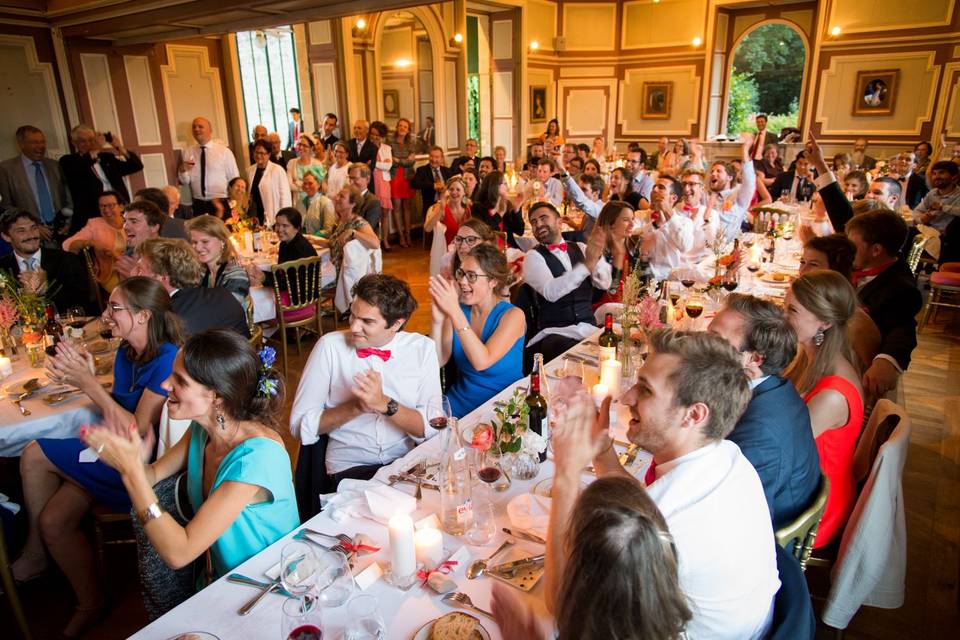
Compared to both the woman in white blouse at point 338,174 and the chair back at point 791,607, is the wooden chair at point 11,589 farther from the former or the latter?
the woman in white blouse at point 338,174

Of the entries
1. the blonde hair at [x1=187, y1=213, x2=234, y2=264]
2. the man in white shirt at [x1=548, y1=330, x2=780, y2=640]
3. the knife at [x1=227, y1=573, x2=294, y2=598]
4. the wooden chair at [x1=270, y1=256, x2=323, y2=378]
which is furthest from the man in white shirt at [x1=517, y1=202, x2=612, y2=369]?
the knife at [x1=227, y1=573, x2=294, y2=598]

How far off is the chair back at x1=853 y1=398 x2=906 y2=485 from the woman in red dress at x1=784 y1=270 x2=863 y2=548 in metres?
0.04

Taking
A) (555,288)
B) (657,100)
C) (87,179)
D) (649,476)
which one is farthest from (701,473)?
(657,100)

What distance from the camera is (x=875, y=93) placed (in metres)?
11.1

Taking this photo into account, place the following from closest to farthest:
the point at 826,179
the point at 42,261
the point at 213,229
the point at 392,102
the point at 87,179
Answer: the point at 213,229 → the point at 42,261 → the point at 826,179 → the point at 87,179 → the point at 392,102

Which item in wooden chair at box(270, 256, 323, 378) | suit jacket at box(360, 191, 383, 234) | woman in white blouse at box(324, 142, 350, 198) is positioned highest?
woman in white blouse at box(324, 142, 350, 198)

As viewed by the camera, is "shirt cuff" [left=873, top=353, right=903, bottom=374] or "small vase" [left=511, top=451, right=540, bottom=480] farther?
"shirt cuff" [left=873, top=353, right=903, bottom=374]

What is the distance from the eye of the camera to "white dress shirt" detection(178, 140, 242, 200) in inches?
303

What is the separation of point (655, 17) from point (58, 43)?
11295mm

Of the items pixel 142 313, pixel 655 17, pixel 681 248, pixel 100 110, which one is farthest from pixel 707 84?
pixel 142 313

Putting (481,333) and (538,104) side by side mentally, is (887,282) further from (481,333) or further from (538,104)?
(538,104)

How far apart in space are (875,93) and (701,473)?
12767 millimetres

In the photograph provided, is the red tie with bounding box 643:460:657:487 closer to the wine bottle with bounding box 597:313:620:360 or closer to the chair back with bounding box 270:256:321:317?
the wine bottle with bounding box 597:313:620:360

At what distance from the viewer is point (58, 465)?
248 cm
